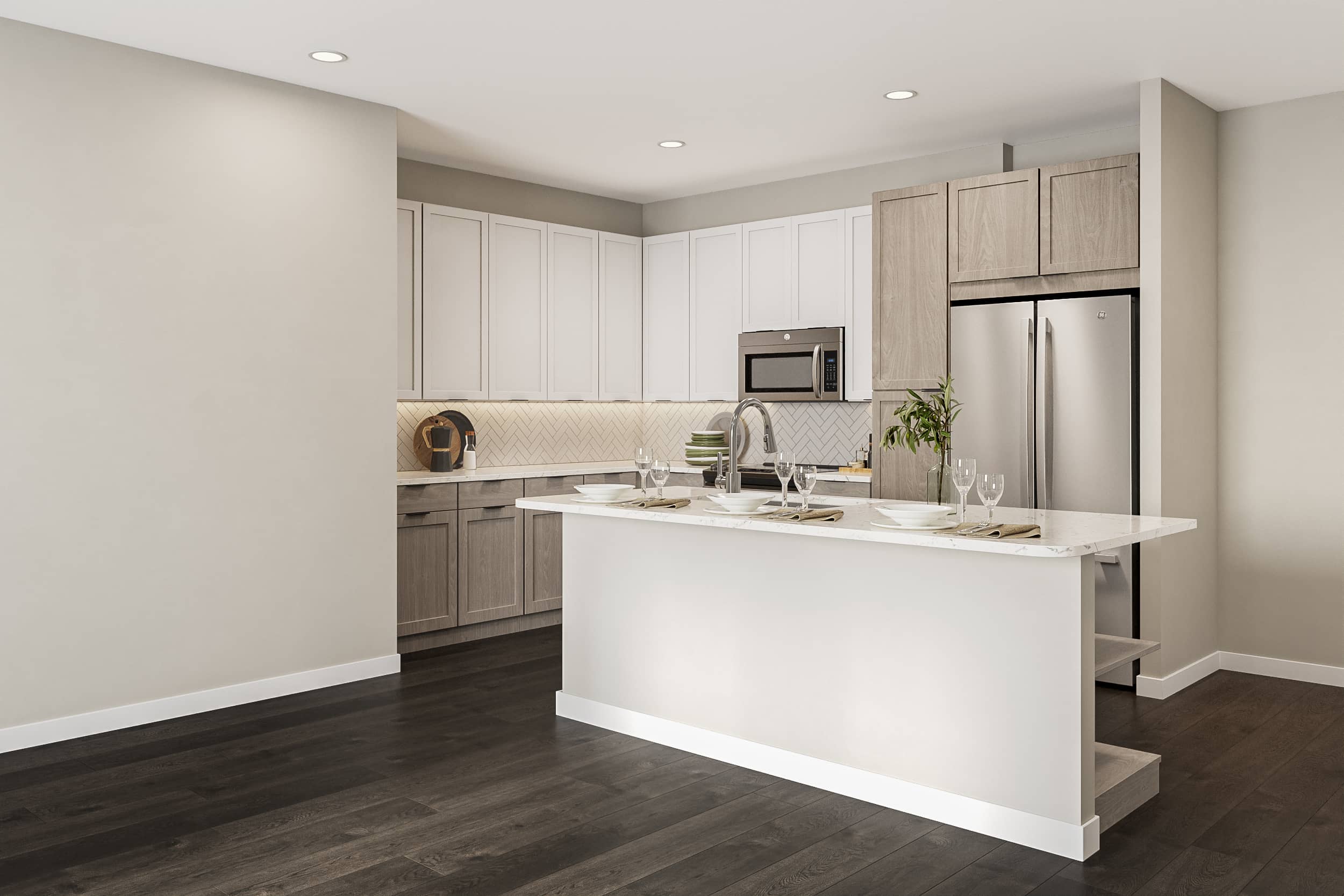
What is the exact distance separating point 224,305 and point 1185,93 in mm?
4578

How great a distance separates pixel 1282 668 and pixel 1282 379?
1.44m

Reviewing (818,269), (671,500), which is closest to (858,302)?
(818,269)

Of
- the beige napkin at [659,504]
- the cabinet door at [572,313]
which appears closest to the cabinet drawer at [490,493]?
the cabinet door at [572,313]

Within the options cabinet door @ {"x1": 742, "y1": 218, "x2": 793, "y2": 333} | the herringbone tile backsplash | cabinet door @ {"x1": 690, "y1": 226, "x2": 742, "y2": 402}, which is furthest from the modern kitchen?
cabinet door @ {"x1": 690, "y1": 226, "x2": 742, "y2": 402}

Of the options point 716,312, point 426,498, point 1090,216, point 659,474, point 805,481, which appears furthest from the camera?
point 716,312

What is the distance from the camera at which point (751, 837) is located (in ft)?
9.98

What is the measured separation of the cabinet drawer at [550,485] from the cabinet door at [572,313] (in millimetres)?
687

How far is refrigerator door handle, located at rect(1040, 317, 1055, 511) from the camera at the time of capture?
4.95m

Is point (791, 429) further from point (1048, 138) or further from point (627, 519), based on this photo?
point (627, 519)

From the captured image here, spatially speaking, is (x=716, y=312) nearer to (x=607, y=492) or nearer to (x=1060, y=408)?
(x=1060, y=408)

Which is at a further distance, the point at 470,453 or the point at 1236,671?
the point at 470,453

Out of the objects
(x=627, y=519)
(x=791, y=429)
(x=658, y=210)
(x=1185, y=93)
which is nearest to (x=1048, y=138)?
(x=1185, y=93)

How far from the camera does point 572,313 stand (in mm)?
6770

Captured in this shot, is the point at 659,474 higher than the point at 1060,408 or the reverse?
the reverse
